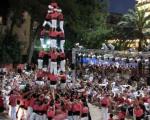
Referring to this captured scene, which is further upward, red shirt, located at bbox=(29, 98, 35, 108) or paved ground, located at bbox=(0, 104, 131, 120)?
red shirt, located at bbox=(29, 98, 35, 108)

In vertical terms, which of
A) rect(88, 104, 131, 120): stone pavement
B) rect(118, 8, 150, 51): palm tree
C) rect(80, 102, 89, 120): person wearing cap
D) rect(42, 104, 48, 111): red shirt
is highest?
rect(118, 8, 150, 51): palm tree

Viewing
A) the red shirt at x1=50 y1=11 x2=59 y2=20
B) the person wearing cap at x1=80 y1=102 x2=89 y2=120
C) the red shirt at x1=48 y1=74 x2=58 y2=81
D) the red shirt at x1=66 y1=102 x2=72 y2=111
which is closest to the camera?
the red shirt at x1=66 y1=102 x2=72 y2=111

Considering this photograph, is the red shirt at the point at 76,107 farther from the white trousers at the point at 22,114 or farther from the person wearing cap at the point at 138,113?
the white trousers at the point at 22,114

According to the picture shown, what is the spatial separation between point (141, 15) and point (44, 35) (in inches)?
1585

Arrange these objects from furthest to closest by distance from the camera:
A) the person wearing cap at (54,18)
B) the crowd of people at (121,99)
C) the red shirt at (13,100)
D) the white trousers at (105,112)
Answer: the white trousers at (105,112) → the red shirt at (13,100) → the person wearing cap at (54,18) → the crowd of people at (121,99)

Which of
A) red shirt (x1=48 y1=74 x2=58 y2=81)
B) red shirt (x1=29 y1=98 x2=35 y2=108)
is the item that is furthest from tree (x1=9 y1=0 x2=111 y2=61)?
red shirt (x1=29 y1=98 x2=35 y2=108)

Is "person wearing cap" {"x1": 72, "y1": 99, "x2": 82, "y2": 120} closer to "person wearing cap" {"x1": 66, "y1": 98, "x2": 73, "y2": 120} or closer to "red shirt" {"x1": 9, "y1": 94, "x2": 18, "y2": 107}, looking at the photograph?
"person wearing cap" {"x1": 66, "y1": 98, "x2": 73, "y2": 120}

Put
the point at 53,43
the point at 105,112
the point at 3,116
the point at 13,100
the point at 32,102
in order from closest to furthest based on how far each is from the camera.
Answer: the point at 32,102 < the point at 53,43 < the point at 13,100 < the point at 105,112 < the point at 3,116

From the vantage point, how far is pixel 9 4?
53.8 metres

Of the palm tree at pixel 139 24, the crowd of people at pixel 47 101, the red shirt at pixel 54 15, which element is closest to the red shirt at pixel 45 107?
the crowd of people at pixel 47 101

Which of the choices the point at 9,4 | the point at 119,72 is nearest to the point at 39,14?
the point at 9,4

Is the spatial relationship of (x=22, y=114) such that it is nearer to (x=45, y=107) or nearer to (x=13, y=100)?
(x=13, y=100)

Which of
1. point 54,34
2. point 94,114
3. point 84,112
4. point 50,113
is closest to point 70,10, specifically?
point 94,114

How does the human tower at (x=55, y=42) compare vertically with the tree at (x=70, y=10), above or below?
below
